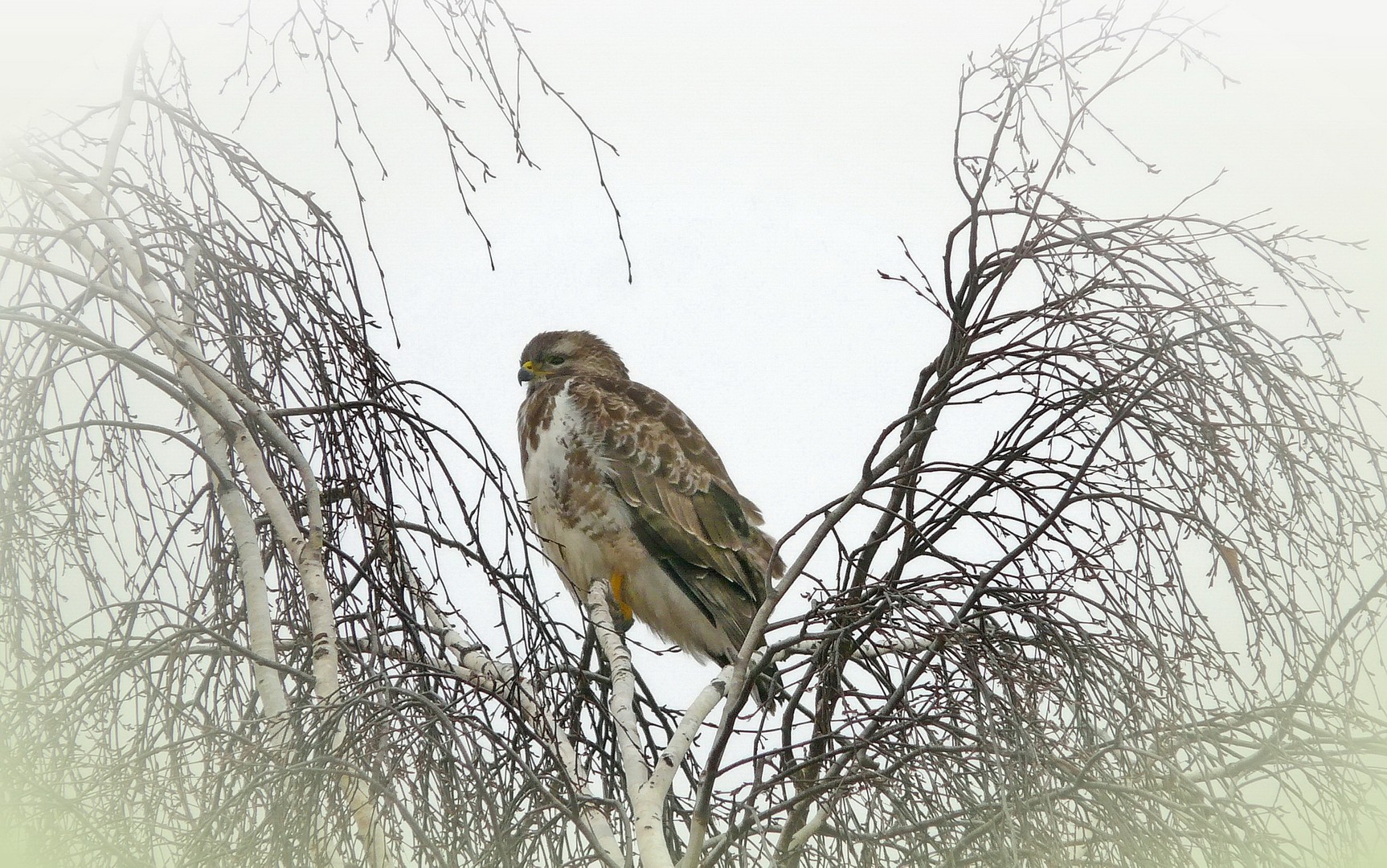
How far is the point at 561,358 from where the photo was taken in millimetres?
4914

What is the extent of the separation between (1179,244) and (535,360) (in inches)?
117

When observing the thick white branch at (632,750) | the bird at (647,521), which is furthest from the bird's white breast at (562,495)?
the thick white branch at (632,750)

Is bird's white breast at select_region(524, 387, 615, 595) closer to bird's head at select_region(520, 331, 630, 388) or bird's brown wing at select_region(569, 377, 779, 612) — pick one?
bird's brown wing at select_region(569, 377, 779, 612)

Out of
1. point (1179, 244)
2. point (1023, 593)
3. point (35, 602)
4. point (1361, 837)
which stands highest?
point (1179, 244)

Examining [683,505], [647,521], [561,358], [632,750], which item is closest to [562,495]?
[647,521]

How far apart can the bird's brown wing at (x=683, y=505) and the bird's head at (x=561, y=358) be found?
0.37 metres

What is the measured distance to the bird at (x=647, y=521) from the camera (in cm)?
425

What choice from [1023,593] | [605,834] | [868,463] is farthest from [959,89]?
[605,834]

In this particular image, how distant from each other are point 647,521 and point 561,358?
0.96 metres

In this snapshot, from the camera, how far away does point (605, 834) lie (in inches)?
103

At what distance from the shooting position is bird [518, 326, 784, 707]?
13.9 feet

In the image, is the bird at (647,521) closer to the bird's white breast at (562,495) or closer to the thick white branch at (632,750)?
the bird's white breast at (562,495)

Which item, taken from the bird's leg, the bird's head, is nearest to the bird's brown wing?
the bird's leg

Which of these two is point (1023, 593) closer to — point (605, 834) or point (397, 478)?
point (605, 834)
